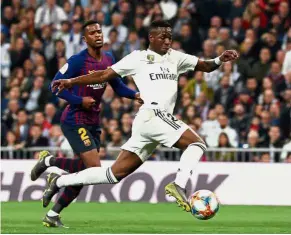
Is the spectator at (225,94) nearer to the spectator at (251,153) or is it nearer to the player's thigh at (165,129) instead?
the spectator at (251,153)

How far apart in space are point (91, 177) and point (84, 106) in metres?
1.00

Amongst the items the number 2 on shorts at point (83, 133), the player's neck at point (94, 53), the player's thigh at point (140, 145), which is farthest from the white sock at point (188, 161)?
the player's neck at point (94, 53)

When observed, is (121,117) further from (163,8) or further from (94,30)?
(94,30)

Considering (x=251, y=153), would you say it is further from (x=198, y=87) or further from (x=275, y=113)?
(x=198, y=87)

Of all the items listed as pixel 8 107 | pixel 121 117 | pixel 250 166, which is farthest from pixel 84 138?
pixel 8 107

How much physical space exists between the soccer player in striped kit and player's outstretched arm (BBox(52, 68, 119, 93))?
674 mm

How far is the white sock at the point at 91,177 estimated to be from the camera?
13.7 metres

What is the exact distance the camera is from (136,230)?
13570 millimetres

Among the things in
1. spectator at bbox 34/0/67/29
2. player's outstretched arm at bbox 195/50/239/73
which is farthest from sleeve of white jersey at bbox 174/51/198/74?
spectator at bbox 34/0/67/29

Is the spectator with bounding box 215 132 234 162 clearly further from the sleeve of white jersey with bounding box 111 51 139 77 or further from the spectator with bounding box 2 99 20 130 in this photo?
the sleeve of white jersey with bounding box 111 51 139 77

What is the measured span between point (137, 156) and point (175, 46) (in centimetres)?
992

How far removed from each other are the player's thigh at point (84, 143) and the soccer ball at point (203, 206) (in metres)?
1.83

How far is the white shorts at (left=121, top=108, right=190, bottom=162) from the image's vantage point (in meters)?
13.4

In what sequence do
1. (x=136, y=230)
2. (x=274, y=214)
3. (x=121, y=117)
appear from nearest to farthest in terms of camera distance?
1. (x=136, y=230)
2. (x=274, y=214)
3. (x=121, y=117)
